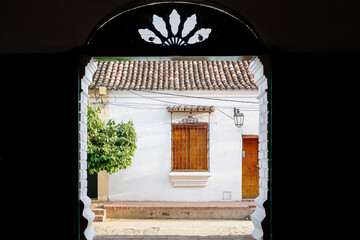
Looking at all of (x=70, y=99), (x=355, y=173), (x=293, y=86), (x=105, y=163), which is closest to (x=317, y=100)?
(x=293, y=86)

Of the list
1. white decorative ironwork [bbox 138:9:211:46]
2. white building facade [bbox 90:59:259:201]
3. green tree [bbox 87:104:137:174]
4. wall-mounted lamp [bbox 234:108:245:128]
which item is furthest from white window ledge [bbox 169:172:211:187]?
white decorative ironwork [bbox 138:9:211:46]

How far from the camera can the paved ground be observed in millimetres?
8297

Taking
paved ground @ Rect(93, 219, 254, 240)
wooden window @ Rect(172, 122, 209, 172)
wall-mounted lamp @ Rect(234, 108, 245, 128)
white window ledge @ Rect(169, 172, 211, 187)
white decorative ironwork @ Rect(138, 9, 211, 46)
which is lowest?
paved ground @ Rect(93, 219, 254, 240)

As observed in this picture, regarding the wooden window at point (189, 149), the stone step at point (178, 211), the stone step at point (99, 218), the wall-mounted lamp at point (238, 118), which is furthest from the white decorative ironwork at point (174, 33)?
the wooden window at point (189, 149)

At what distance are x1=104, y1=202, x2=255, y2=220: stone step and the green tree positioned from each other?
136cm

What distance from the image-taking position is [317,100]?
3.16 meters

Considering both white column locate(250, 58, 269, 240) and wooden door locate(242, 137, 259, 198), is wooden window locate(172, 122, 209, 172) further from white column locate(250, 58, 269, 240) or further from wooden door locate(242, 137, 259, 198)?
white column locate(250, 58, 269, 240)

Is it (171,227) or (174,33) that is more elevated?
(174,33)

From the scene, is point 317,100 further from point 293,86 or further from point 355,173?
point 355,173

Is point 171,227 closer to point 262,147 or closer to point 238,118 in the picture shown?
point 238,118

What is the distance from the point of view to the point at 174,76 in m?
12.0

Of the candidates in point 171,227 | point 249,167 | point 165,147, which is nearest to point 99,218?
point 171,227

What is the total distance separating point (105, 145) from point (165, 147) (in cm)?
260

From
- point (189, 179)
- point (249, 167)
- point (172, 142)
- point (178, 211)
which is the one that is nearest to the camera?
point (178, 211)
